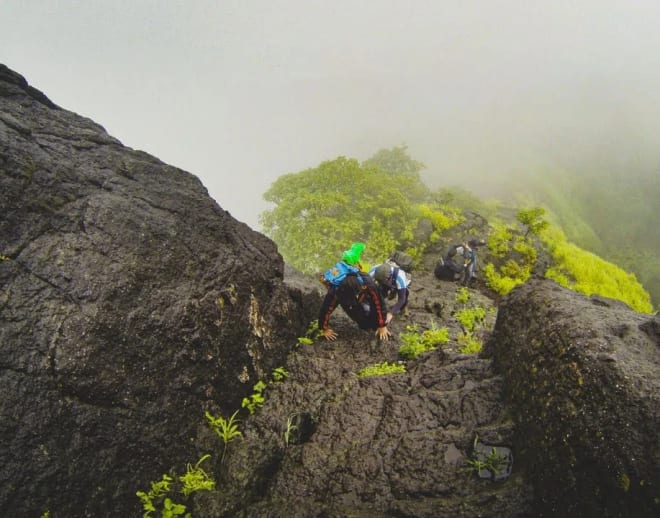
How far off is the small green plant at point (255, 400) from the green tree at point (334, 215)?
34.3 feet

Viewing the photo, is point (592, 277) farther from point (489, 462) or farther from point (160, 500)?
point (160, 500)

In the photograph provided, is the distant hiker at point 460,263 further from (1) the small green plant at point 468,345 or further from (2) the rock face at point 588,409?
(2) the rock face at point 588,409

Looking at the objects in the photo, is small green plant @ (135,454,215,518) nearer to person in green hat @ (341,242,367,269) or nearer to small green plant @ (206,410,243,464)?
small green plant @ (206,410,243,464)

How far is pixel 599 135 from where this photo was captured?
6028 cm

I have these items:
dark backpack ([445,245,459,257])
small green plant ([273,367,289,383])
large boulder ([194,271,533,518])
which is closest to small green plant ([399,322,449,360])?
large boulder ([194,271,533,518])

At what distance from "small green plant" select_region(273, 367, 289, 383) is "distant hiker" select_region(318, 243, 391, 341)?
1.84 metres

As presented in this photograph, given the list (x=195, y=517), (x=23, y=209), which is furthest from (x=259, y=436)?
(x=23, y=209)

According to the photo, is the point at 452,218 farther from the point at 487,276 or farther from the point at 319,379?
the point at 319,379

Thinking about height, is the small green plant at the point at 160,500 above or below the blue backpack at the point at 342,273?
below

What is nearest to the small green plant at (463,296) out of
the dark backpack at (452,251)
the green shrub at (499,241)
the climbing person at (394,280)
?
the dark backpack at (452,251)

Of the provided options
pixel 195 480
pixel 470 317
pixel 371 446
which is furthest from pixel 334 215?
pixel 195 480

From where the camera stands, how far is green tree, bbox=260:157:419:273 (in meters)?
17.2

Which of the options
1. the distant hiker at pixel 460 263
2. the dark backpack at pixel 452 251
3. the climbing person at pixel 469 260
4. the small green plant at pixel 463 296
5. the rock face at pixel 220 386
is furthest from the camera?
the dark backpack at pixel 452 251

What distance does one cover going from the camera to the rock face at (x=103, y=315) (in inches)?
166
